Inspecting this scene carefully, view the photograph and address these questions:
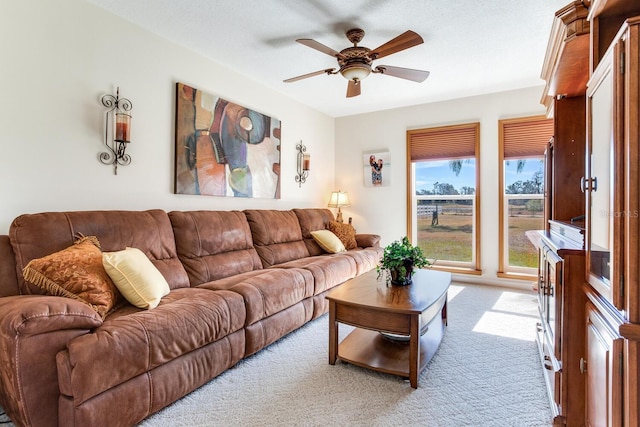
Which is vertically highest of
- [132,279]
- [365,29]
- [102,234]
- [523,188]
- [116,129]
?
[365,29]

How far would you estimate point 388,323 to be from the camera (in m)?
1.98

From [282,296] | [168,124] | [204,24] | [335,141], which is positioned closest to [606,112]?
[282,296]

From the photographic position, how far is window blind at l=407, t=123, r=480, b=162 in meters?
4.38

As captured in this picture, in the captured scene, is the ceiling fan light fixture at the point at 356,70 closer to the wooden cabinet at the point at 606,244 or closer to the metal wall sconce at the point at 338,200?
the wooden cabinet at the point at 606,244

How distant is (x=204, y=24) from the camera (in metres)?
2.65

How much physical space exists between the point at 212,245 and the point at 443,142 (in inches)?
135

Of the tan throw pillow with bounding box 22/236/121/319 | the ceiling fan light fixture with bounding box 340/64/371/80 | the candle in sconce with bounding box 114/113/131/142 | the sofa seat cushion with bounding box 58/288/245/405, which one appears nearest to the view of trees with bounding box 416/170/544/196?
the ceiling fan light fixture with bounding box 340/64/371/80

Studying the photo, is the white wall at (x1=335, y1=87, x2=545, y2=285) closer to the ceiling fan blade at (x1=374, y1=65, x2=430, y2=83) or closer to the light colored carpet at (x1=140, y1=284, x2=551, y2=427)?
the ceiling fan blade at (x1=374, y1=65, x2=430, y2=83)

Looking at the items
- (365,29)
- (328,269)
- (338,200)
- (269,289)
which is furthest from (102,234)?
(338,200)

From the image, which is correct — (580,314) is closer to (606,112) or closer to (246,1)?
(606,112)

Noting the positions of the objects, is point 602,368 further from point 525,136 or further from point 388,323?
point 525,136

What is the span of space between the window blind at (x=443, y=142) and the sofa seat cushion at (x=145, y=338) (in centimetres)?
360

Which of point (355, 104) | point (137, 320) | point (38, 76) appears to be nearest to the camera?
point (137, 320)

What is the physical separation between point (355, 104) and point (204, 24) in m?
2.61
